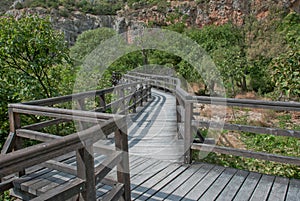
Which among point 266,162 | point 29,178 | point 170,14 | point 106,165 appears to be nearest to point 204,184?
point 106,165

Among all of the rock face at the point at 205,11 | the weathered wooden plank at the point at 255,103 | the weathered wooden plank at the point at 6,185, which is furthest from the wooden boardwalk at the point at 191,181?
the rock face at the point at 205,11

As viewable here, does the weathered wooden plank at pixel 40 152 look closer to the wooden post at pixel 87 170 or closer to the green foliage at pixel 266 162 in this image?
the wooden post at pixel 87 170

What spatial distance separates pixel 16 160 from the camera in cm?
124

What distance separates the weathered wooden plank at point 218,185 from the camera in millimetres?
2438

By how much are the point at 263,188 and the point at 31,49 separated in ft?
16.1

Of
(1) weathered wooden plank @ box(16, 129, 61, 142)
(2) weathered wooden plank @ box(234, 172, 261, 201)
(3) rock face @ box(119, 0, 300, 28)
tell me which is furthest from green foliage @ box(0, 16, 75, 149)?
(3) rock face @ box(119, 0, 300, 28)

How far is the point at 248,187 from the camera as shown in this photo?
8.53 feet

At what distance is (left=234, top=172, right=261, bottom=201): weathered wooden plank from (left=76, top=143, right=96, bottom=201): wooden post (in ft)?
4.76

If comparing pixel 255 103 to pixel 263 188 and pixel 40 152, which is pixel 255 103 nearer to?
pixel 263 188

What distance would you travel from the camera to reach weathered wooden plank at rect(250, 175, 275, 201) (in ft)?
7.90

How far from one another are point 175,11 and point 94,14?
2746cm

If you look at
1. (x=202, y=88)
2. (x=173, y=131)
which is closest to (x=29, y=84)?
(x=173, y=131)

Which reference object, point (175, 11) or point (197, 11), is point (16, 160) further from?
point (175, 11)

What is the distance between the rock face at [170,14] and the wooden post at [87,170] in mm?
28275
